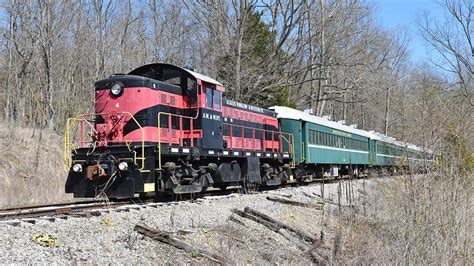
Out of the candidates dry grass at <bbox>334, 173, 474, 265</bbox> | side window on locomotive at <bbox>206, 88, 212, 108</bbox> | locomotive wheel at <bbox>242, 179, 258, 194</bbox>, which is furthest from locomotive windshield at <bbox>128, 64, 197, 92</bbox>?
dry grass at <bbox>334, 173, 474, 265</bbox>

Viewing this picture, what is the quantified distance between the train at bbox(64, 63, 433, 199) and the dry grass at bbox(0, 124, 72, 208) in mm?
2510

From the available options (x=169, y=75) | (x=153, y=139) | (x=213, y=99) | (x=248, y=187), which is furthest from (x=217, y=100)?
(x=248, y=187)

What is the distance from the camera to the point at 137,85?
12.5 m

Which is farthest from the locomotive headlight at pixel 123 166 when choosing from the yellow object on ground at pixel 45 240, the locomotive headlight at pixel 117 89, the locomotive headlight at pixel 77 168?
the yellow object on ground at pixel 45 240

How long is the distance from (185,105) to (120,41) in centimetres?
2441

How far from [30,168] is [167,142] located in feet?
35.3

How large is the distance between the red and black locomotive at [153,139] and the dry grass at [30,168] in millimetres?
3794

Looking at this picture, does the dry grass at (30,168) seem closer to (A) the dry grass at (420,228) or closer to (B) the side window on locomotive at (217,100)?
(B) the side window on locomotive at (217,100)

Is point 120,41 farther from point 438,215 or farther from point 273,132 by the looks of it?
point 438,215

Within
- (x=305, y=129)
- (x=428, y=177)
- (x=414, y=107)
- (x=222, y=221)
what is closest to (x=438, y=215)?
(x=428, y=177)

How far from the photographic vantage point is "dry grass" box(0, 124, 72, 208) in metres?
16.0

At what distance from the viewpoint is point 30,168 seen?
2102 cm

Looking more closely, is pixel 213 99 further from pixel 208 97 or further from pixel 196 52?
pixel 196 52

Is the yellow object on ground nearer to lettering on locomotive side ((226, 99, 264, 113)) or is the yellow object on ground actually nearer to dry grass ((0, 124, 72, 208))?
dry grass ((0, 124, 72, 208))
